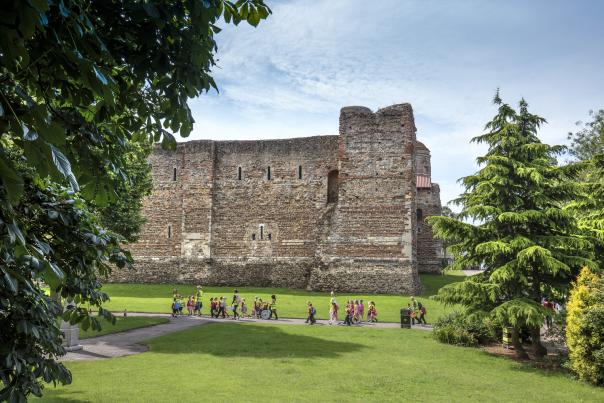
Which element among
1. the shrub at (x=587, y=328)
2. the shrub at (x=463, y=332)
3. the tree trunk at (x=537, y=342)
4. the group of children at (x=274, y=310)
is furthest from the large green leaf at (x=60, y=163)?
the group of children at (x=274, y=310)

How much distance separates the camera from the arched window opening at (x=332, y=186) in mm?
33625

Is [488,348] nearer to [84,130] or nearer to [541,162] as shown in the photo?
[541,162]

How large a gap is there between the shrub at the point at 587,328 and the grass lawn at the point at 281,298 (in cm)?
1045

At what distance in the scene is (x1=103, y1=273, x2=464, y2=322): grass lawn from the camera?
81.3 ft

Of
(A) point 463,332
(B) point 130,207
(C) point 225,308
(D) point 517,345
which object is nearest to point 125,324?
(B) point 130,207

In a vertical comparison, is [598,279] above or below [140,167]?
below

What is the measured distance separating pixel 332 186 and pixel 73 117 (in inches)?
1177

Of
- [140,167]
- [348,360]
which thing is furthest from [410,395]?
[140,167]

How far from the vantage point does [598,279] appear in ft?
43.5

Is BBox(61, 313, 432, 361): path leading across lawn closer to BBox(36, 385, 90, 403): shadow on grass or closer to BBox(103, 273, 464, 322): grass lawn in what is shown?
BBox(103, 273, 464, 322): grass lawn

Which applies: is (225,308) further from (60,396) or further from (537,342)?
(60,396)

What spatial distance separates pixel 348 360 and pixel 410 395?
3561mm

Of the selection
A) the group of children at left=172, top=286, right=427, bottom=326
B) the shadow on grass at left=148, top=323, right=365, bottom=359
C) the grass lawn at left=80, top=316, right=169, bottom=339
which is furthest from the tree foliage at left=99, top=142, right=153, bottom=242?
the group of children at left=172, top=286, right=427, bottom=326

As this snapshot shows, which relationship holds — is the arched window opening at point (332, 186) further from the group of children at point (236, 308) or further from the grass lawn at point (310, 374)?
the grass lawn at point (310, 374)
